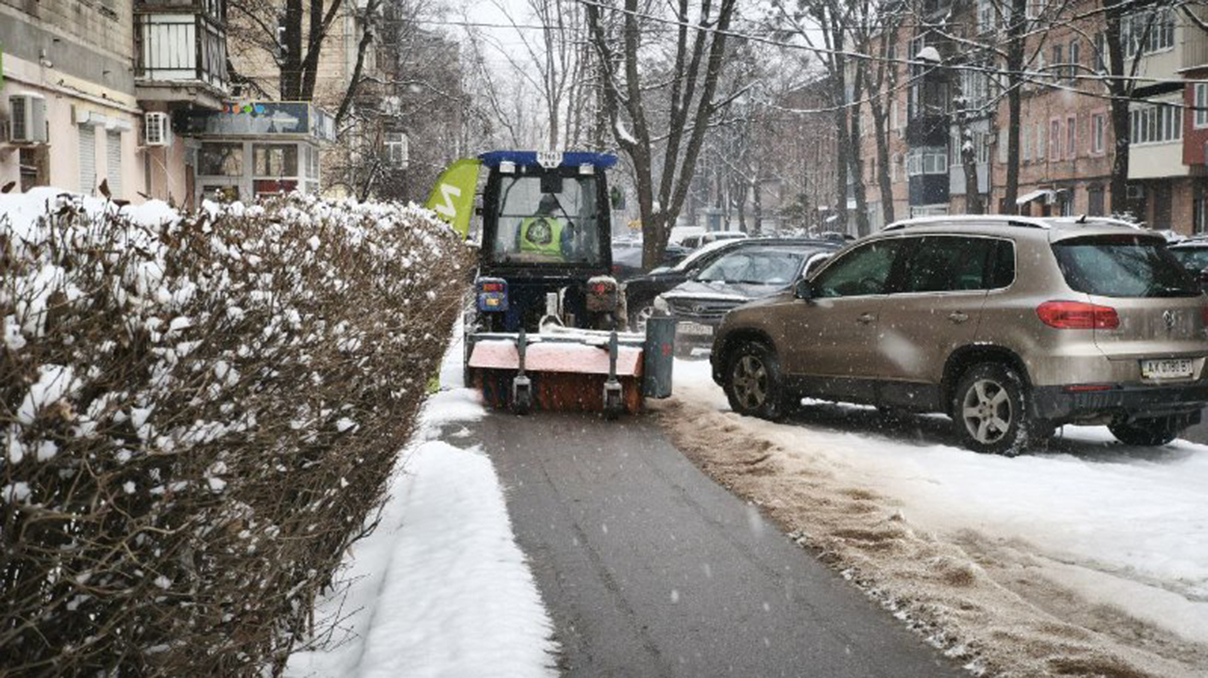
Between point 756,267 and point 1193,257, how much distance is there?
7758 millimetres

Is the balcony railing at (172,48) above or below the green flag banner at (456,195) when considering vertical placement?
above

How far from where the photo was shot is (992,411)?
1034cm

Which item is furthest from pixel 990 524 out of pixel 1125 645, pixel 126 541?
pixel 126 541

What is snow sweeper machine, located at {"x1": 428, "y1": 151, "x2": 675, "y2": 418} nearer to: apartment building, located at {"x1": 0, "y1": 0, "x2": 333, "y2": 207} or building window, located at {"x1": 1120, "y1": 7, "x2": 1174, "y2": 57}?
apartment building, located at {"x1": 0, "y1": 0, "x2": 333, "y2": 207}

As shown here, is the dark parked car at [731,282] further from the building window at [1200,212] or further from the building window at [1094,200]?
the building window at [1094,200]

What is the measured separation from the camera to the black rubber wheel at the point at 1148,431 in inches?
423

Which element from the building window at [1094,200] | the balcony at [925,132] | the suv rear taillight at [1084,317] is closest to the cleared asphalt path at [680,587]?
the suv rear taillight at [1084,317]

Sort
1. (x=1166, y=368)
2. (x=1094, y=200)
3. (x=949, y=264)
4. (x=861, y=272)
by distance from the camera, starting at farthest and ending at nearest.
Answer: (x=1094, y=200)
(x=861, y=272)
(x=949, y=264)
(x=1166, y=368)

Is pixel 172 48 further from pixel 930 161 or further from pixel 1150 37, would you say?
pixel 930 161

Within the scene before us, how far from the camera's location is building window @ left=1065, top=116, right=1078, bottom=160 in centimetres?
5925

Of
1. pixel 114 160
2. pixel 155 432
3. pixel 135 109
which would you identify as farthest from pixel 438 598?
pixel 135 109

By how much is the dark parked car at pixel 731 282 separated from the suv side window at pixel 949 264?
8.07 m

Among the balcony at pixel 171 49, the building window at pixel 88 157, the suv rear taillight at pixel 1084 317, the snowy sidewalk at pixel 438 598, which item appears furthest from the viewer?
the balcony at pixel 171 49

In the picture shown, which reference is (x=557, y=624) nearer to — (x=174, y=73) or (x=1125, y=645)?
(x=1125, y=645)
